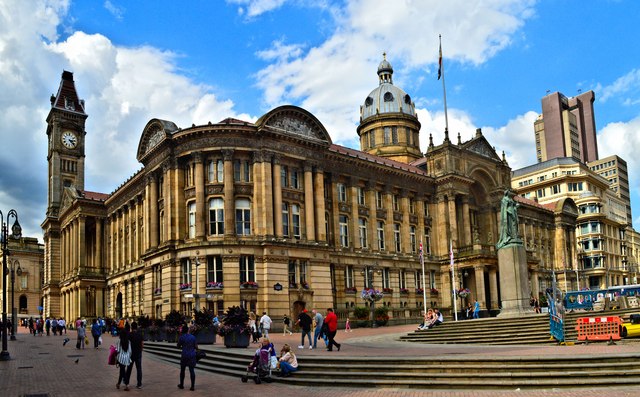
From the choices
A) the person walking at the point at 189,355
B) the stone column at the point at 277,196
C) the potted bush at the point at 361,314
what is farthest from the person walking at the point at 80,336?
the potted bush at the point at 361,314

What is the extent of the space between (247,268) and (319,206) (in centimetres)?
1003

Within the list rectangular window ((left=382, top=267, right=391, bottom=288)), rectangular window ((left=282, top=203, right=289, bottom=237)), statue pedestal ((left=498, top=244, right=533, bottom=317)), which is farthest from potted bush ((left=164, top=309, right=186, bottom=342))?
rectangular window ((left=382, top=267, right=391, bottom=288))

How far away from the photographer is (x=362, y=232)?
66750 millimetres

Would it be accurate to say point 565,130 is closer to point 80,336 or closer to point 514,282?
point 514,282

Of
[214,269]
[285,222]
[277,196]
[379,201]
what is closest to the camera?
[214,269]

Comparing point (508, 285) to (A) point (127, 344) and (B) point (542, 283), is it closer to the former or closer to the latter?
(A) point (127, 344)

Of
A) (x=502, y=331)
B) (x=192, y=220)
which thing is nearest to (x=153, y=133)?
(x=192, y=220)

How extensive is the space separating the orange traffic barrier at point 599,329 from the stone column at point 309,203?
31289mm

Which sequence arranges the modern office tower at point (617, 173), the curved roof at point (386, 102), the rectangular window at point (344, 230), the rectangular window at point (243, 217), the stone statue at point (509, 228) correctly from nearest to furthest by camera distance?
the stone statue at point (509, 228) → the rectangular window at point (243, 217) → the rectangular window at point (344, 230) → the curved roof at point (386, 102) → the modern office tower at point (617, 173)

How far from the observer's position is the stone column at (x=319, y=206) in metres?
58.4

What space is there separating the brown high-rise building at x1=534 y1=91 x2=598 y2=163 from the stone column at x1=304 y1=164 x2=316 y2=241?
454 feet

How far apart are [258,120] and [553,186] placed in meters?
86.9

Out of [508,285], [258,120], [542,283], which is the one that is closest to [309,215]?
[258,120]

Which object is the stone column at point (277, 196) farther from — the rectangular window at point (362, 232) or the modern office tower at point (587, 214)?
the modern office tower at point (587, 214)
